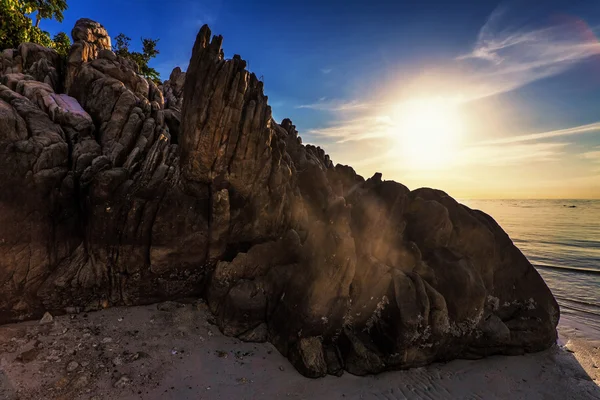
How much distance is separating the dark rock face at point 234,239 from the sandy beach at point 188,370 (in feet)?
2.35

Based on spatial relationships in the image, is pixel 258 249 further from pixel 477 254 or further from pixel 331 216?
pixel 477 254

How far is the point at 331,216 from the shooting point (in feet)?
59.7

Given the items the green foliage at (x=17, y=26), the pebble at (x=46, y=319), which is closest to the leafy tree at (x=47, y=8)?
→ the green foliage at (x=17, y=26)

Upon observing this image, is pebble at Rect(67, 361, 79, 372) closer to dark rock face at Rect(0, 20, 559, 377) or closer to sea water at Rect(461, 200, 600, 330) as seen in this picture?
dark rock face at Rect(0, 20, 559, 377)

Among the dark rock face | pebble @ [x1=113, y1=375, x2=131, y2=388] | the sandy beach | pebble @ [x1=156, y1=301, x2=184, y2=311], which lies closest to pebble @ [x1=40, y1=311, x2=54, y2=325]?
the sandy beach

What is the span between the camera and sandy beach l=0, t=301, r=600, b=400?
36.5 ft

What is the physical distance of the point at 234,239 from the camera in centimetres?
1753

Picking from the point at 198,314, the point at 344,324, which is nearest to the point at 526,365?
the point at 344,324

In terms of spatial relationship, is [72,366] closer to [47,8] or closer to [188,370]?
[188,370]

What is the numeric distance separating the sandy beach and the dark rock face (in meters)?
0.72

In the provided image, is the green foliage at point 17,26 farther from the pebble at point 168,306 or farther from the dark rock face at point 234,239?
the pebble at point 168,306

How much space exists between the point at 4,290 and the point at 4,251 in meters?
1.84

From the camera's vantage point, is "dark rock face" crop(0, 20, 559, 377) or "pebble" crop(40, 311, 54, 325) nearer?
"pebble" crop(40, 311, 54, 325)

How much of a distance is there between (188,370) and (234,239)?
7.18 m
